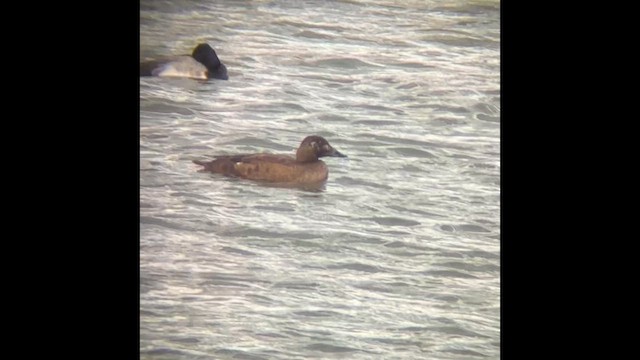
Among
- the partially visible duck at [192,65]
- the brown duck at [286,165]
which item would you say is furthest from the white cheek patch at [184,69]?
the brown duck at [286,165]

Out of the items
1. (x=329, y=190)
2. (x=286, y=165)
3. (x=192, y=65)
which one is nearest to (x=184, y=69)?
(x=192, y=65)

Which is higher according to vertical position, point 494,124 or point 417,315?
point 494,124

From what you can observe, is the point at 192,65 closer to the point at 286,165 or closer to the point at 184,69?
the point at 184,69

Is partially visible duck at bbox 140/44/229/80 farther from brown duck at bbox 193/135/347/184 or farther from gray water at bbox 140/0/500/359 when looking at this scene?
brown duck at bbox 193/135/347/184

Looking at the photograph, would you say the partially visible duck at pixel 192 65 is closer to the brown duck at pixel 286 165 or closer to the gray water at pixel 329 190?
the gray water at pixel 329 190

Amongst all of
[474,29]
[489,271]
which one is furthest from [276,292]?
[474,29]

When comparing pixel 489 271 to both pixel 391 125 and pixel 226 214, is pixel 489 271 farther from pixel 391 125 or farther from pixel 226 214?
pixel 226 214
